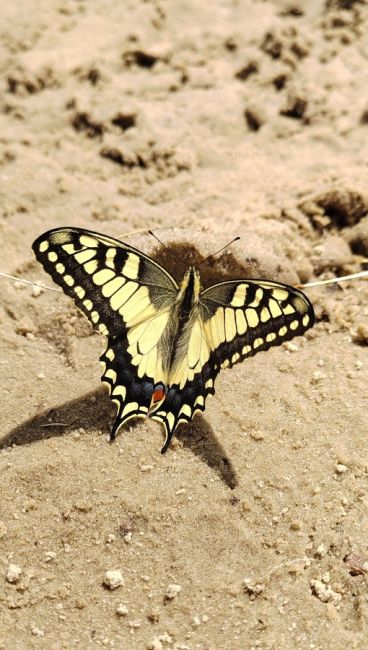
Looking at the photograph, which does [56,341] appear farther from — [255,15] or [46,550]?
[255,15]

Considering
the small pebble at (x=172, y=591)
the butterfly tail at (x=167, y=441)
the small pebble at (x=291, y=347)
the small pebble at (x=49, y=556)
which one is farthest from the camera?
the small pebble at (x=291, y=347)

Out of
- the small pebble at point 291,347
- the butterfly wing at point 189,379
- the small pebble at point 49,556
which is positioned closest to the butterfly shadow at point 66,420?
the butterfly wing at point 189,379

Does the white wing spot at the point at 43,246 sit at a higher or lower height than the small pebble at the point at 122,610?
higher

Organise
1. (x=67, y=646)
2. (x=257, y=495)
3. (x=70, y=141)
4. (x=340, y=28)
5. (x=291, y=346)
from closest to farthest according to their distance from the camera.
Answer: (x=67, y=646) < (x=257, y=495) < (x=291, y=346) < (x=70, y=141) < (x=340, y=28)

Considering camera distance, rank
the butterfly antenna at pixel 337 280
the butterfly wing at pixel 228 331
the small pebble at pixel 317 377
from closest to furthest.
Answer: the butterfly wing at pixel 228 331, the small pebble at pixel 317 377, the butterfly antenna at pixel 337 280

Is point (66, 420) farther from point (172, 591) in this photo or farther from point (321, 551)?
point (321, 551)

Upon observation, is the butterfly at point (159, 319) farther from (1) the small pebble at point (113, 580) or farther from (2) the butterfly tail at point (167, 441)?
(1) the small pebble at point (113, 580)

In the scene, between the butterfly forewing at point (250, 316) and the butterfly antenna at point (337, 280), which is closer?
the butterfly forewing at point (250, 316)

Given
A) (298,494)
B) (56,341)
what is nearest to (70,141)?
(56,341)
